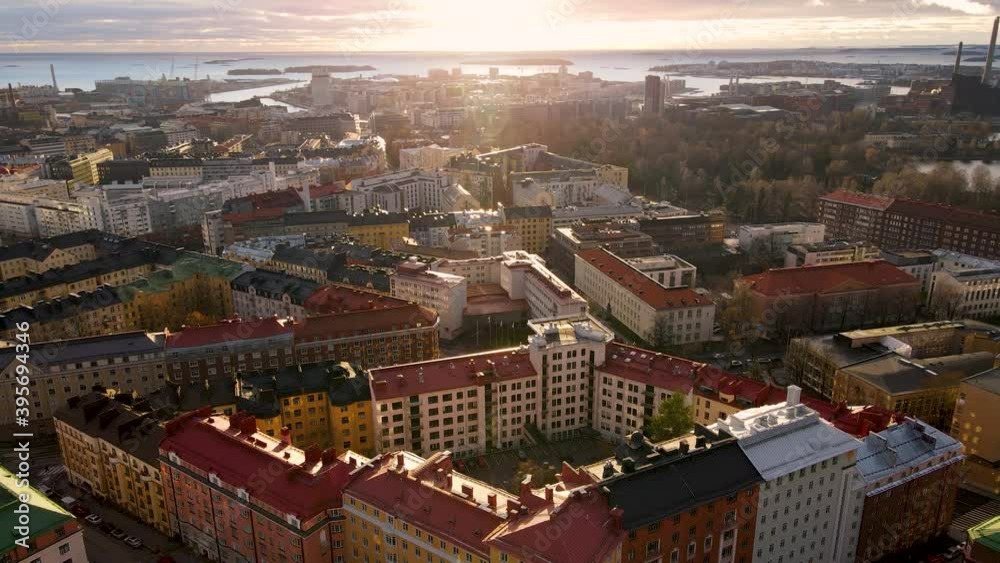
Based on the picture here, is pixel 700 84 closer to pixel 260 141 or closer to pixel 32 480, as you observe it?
pixel 260 141

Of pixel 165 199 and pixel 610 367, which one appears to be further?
pixel 165 199

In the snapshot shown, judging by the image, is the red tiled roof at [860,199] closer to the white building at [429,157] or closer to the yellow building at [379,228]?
the yellow building at [379,228]

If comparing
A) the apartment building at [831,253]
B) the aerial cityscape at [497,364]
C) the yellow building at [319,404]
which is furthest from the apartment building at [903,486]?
the apartment building at [831,253]

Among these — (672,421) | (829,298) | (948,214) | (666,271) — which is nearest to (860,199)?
(948,214)

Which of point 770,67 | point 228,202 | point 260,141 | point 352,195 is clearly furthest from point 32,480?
point 770,67

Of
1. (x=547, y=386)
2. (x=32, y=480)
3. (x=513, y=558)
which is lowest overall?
(x=32, y=480)

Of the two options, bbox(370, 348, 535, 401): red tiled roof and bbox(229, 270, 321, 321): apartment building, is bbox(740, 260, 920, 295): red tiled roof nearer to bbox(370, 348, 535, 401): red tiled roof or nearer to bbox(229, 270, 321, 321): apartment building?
bbox(370, 348, 535, 401): red tiled roof

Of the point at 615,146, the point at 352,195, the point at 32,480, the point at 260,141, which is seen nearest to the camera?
the point at 32,480
